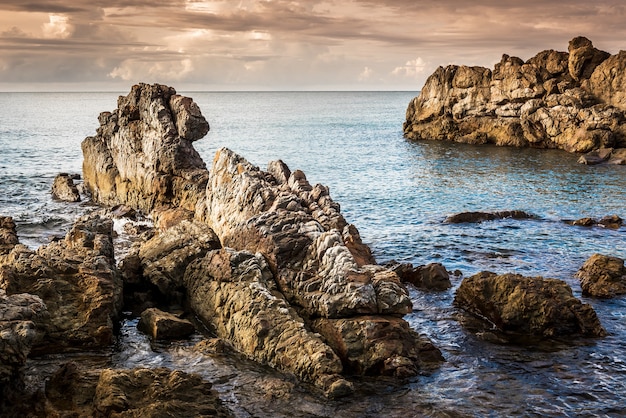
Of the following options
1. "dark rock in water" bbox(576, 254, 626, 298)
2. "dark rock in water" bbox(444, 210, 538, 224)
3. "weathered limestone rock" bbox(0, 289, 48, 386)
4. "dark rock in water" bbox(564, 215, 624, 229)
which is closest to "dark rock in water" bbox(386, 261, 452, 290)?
"dark rock in water" bbox(576, 254, 626, 298)

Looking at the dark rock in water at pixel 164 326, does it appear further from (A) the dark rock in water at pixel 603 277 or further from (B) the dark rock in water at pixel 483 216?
(B) the dark rock in water at pixel 483 216

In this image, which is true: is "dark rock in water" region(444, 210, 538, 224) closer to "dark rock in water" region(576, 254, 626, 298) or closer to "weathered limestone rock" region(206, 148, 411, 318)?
"dark rock in water" region(576, 254, 626, 298)

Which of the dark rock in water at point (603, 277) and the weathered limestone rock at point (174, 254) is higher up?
the weathered limestone rock at point (174, 254)

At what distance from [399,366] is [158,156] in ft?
98.3

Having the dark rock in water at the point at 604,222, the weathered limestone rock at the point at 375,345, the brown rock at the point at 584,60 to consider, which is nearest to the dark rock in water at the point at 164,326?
the weathered limestone rock at the point at 375,345

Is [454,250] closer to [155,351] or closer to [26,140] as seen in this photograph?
[155,351]

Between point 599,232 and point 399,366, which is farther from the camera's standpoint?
point 599,232

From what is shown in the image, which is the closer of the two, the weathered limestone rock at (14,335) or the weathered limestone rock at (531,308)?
the weathered limestone rock at (14,335)

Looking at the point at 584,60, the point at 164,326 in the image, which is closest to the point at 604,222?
the point at 164,326

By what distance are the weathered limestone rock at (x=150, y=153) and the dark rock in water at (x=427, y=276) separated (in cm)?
1664

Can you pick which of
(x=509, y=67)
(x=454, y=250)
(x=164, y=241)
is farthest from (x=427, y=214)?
(x=509, y=67)

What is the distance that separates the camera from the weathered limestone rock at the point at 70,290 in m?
21.5

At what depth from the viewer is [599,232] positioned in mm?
41219

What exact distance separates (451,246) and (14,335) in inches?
1069
